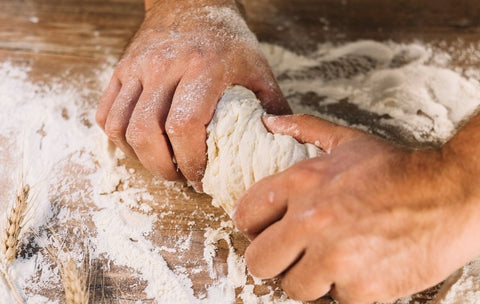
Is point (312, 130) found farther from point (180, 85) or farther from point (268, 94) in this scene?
point (180, 85)

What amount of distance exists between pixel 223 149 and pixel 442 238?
473 millimetres

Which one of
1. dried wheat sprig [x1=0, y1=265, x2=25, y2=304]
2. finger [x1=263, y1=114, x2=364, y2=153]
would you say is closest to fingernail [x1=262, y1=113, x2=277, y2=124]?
finger [x1=263, y1=114, x2=364, y2=153]

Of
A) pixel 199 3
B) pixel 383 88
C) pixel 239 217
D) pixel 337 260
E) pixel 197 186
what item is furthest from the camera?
pixel 383 88

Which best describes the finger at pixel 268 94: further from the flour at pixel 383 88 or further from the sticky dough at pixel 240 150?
the flour at pixel 383 88

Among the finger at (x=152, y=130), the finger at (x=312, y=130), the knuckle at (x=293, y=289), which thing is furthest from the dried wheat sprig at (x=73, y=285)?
the finger at (x=312, y=130)

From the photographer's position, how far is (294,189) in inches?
32.6

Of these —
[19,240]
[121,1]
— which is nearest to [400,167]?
[19,240]

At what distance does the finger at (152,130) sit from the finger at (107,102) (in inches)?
Result: 4.5

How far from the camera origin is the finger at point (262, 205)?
2.75 feet

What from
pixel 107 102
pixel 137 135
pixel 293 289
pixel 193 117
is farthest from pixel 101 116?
pixel 293 289

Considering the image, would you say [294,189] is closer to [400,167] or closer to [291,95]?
[400,167]

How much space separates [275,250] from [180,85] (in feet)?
1.49

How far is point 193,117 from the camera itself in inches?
39.1

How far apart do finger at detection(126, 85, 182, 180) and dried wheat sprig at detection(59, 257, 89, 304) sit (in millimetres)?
287
